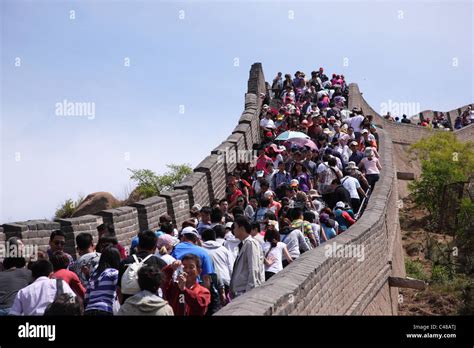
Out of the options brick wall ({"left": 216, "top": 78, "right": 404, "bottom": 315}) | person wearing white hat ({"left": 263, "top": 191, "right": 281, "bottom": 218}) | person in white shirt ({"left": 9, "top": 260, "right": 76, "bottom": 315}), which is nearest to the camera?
person in white shirt ({"left": 9, "top": 260, "right": 76, "bottom": 315})

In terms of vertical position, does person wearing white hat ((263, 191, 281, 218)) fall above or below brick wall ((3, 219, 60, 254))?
above

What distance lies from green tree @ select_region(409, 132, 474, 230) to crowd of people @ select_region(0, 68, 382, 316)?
13131 mm

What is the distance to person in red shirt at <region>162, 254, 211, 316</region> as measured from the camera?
830 centimetres

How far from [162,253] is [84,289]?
1.19 meters

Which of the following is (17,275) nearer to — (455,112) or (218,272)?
(218,272)

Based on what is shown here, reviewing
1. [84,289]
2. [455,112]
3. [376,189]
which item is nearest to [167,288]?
[84,289]

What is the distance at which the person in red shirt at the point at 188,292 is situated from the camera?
8.30 meters

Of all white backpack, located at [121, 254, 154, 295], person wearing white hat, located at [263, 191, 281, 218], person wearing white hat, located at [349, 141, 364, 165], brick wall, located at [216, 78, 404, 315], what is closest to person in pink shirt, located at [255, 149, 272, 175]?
person wearing white hat, located at [349, 141, 364, 165]

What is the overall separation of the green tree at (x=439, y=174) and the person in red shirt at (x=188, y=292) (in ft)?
87.8

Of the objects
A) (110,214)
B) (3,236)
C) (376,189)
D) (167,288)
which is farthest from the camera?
(376,189)

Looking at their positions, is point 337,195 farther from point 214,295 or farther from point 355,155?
point 214,295

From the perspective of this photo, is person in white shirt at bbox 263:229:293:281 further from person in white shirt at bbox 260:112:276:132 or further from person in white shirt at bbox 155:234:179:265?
person in white shirt at bbox 260:112:276:132

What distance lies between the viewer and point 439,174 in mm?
35750

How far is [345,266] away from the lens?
42.6ft
